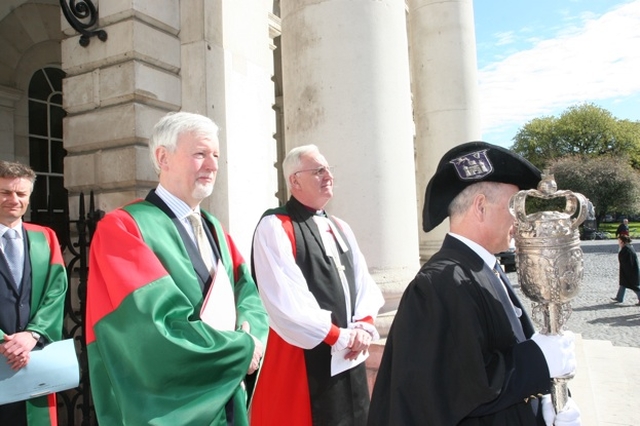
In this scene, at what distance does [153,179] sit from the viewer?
4.62m

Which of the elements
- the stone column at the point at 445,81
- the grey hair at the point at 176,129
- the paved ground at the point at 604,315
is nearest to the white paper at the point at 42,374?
the grey hair at the point at 176,129

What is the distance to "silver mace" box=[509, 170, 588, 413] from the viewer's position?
5.74 ft

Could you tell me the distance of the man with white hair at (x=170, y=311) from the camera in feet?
6.36

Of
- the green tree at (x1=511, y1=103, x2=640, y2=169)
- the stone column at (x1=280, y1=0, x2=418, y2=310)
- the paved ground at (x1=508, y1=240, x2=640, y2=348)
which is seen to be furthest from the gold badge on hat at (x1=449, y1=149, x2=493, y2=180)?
the green tree at (x1=511, y1=103, x2=640, y2=169)

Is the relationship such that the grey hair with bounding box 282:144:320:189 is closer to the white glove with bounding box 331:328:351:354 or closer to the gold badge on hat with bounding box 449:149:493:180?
the white glove with bounding box 331:328:351:354

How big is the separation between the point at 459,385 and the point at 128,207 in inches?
60.1

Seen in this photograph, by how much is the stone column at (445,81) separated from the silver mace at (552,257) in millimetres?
6506

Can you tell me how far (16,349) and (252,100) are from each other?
3027 millimetres

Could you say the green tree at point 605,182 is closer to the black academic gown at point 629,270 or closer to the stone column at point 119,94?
the black academic gown at point 629,270

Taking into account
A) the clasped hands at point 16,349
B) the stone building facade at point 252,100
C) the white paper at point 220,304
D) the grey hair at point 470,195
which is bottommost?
the clasped hands at point 16,349

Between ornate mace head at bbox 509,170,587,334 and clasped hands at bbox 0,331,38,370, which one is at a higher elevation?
ornate mace head at bbox 509,170,587,334

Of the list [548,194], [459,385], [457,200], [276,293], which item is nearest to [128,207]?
[276,293]

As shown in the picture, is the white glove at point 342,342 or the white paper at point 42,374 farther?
the white glove at point 342,342

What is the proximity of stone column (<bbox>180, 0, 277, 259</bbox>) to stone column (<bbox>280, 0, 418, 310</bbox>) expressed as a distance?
787 millimetres
